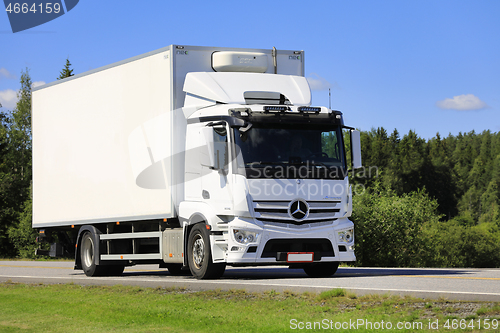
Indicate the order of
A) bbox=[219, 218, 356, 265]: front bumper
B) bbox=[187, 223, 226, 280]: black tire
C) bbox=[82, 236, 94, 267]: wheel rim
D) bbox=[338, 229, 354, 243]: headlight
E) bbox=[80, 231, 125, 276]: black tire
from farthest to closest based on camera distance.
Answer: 1. bbox=[82, 236, 94, 267]: wheel rim
2. bbox=[80, 231, 125, 276]: black tire
3. bbox=[338, 229, 354, 243]: headlight
4. bbox=[187, 223, 226, 280]: black tire
5. bbox=[219, 218, 356, 265]: front bumper

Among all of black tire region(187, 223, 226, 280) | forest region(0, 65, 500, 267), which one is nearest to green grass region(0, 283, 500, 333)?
black tire region(187, 223, 226, 280)

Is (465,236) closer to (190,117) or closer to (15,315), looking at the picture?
(190,117)

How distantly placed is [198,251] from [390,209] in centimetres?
3221

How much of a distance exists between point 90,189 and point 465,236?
1998 inches

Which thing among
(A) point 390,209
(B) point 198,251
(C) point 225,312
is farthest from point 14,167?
(C) point 225,312

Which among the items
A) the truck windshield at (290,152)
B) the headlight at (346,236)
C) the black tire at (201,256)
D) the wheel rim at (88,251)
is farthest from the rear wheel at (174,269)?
the truck windshield at (290,152)

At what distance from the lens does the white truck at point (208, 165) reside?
13320mm

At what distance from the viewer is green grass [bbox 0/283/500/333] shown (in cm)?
788

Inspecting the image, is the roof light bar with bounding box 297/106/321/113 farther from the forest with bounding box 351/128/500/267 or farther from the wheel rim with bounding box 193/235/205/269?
the forest with bounding box 351/128/500/267

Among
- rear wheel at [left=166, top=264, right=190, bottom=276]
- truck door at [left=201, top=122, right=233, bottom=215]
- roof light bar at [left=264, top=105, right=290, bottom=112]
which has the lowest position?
rear wheel at [left=166, top=264, right=190, bottom=276]

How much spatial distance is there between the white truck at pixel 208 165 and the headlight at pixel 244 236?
2 cm

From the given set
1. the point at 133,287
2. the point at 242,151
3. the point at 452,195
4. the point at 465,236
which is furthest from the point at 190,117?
the point at 452,195

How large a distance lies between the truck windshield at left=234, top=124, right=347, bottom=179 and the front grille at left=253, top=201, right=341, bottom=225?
550 millimetres

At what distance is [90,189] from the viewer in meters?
17.5
